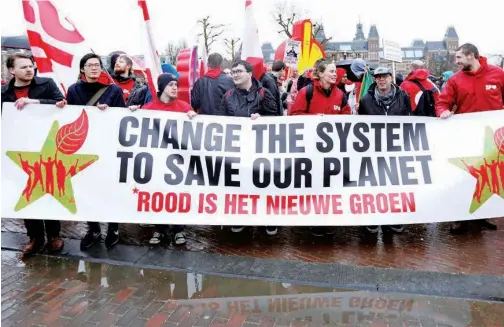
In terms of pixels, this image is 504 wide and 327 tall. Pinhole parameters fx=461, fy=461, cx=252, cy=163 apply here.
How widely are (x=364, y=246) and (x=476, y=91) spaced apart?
7.19 feet

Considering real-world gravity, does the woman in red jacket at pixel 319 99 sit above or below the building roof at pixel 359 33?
below

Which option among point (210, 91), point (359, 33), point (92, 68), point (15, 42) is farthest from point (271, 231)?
point (359, 33)

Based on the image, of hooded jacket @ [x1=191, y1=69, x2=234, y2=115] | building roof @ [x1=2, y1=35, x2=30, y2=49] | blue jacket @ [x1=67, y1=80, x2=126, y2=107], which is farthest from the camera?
building roof @ [x1=2, y1=35, x2=30, y2=49]

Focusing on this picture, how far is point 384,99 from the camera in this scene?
521 centimetres

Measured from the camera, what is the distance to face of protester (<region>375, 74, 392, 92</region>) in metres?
A: 5.12

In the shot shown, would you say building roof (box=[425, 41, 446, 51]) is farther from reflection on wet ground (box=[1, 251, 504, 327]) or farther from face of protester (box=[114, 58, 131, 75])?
reflection on wet ground (box=[1, 251, 504, 327])

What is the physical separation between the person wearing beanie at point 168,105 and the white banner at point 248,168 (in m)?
0.14

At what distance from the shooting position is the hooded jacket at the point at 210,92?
5.91 meters

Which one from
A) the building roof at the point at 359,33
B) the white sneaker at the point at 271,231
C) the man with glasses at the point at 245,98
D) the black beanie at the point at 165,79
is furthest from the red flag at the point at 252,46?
the building roof at the point at 359,33

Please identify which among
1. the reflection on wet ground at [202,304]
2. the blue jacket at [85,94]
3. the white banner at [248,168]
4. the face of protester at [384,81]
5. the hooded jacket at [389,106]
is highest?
the face of protester at [384,81]

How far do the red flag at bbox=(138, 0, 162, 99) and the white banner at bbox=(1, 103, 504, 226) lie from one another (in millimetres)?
1273

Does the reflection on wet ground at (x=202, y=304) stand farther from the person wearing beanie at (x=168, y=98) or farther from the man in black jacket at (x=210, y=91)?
the man in black jacket at (x=210, y=91)

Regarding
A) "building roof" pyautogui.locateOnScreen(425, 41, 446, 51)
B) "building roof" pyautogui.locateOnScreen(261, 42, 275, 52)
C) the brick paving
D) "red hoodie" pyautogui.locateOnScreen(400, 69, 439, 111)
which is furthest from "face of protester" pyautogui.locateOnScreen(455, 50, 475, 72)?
"building roof" pyautogui.locateOnScreen(425, 41, 446, 51)

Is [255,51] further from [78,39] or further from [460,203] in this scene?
[460,203]
